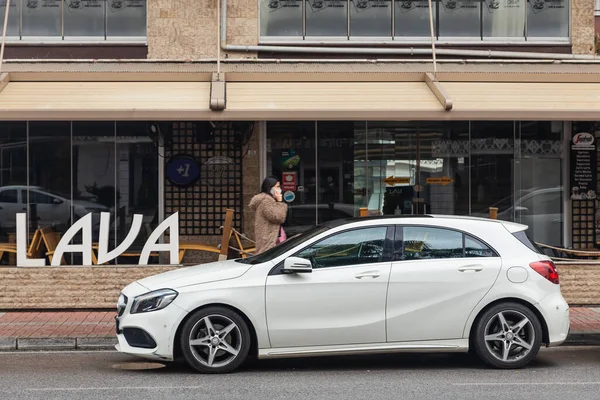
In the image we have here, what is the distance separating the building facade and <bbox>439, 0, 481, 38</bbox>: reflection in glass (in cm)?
2

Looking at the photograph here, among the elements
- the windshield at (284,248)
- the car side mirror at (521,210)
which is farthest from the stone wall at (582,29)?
the windshield at (284,248)

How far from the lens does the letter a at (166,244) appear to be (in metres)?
13.3

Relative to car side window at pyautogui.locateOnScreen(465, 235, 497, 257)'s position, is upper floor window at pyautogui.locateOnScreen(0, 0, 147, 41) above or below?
above

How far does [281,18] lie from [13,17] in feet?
14.3

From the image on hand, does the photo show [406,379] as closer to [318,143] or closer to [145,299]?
[145,299]

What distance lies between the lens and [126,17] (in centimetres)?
1544

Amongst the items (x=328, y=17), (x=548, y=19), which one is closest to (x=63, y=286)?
(x=328, y=17)

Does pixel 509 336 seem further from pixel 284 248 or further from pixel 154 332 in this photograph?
pixel 154 332

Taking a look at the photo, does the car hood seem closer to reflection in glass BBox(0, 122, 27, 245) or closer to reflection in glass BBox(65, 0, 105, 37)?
reflection in glass BBox(0, 122, 27, 245)

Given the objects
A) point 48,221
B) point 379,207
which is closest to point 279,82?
point 379,207

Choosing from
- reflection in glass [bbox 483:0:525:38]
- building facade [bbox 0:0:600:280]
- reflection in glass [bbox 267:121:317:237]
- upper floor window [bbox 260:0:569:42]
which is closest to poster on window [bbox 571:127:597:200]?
building facade [bbox 0:0:600:280]

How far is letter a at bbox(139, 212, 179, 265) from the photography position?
13.3 metres

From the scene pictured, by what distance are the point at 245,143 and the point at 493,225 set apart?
21.1ft

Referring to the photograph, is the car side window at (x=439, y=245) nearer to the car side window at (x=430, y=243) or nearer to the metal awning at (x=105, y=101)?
the car side window at (x=430, y=243)
